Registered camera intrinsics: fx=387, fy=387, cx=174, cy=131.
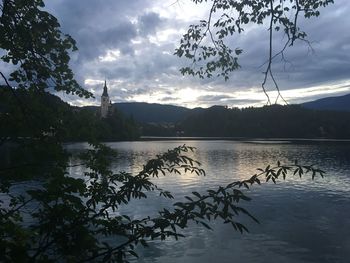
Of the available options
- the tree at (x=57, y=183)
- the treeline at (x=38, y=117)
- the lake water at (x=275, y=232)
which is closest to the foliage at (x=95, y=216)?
the tree at (x=57, y=183)

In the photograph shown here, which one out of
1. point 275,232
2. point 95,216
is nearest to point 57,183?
point 95,216

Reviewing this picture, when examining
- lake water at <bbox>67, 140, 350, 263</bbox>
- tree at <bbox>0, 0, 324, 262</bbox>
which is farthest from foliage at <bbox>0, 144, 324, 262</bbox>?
lake water at <bbox>67, 140, 350, 263</bbox>

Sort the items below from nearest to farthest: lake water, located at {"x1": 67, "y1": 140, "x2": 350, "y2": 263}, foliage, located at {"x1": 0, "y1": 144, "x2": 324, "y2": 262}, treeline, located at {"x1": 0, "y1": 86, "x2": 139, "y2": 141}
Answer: foliage, located at {"x1": 0, "y1": 144, "x2": 324, "y2": 262}, treeline, located at {"x1": 0, "y1": 86, "x2": 139, "y2": 141}, lake water, located at {"x1": 67, "y1": 140, "x2": 350, "y2": 263}

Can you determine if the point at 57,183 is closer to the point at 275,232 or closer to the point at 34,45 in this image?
the point at 34,45

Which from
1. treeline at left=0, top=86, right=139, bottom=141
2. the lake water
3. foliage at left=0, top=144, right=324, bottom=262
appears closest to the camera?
foliage at left=0, top=144, right=324, bottom=262

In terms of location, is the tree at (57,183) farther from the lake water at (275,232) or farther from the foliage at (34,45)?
the lake water at (275,232)

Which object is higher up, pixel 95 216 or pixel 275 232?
pixel 95 216

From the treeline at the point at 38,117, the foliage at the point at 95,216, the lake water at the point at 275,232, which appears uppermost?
the treeline at the point at 38,117

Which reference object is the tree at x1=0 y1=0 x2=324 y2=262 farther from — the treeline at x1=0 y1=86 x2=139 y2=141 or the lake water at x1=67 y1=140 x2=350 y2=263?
the lake water at x1=67 y1=140 x2=350 y2=263

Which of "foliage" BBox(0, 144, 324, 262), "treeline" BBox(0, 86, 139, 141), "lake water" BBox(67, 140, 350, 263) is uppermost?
"treeline" BBox(0, 86, 139, 141)

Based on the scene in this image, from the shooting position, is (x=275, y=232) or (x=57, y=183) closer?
(x=57, y=183)

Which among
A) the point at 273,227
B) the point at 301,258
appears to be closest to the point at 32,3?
the point at 301,258

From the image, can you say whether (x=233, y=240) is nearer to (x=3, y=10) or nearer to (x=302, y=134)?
(x=3, y=10)

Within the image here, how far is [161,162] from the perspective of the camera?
19.7 ft
